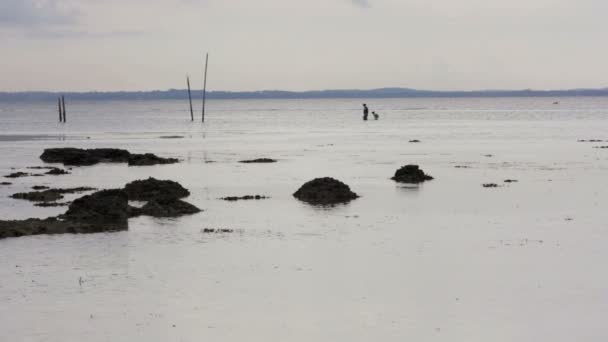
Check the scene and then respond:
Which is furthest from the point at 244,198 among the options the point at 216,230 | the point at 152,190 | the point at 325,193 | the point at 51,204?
the point at 216,230

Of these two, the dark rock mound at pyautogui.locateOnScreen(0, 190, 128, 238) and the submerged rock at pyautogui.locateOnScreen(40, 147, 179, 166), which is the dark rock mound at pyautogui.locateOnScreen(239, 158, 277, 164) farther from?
the dark rock mound at pyautogui.locateOnScreen(0, 190, 128, 238)

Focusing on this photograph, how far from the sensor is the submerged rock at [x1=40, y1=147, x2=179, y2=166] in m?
50.5

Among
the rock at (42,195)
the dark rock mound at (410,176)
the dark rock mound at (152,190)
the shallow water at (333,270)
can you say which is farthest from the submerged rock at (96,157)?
the dark rock mound at (152,190)

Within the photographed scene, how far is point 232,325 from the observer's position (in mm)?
14797

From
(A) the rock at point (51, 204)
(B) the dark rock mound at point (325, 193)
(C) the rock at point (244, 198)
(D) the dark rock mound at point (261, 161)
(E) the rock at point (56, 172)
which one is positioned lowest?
(D) the dark rock mound at point (261, 161)

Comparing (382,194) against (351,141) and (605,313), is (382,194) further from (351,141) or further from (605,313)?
(351,141)

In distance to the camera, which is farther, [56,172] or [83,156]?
[83,156]

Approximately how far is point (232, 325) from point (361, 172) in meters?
30.5

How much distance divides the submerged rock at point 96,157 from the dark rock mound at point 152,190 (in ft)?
56.6

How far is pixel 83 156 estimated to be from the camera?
51375 millimetres

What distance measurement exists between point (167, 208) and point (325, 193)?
6.41m

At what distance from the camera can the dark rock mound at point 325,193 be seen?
3169cm

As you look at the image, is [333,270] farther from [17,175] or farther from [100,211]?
[17,175]

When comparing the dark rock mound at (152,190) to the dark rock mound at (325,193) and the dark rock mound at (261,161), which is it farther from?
the dark rock mound at (261,161)
